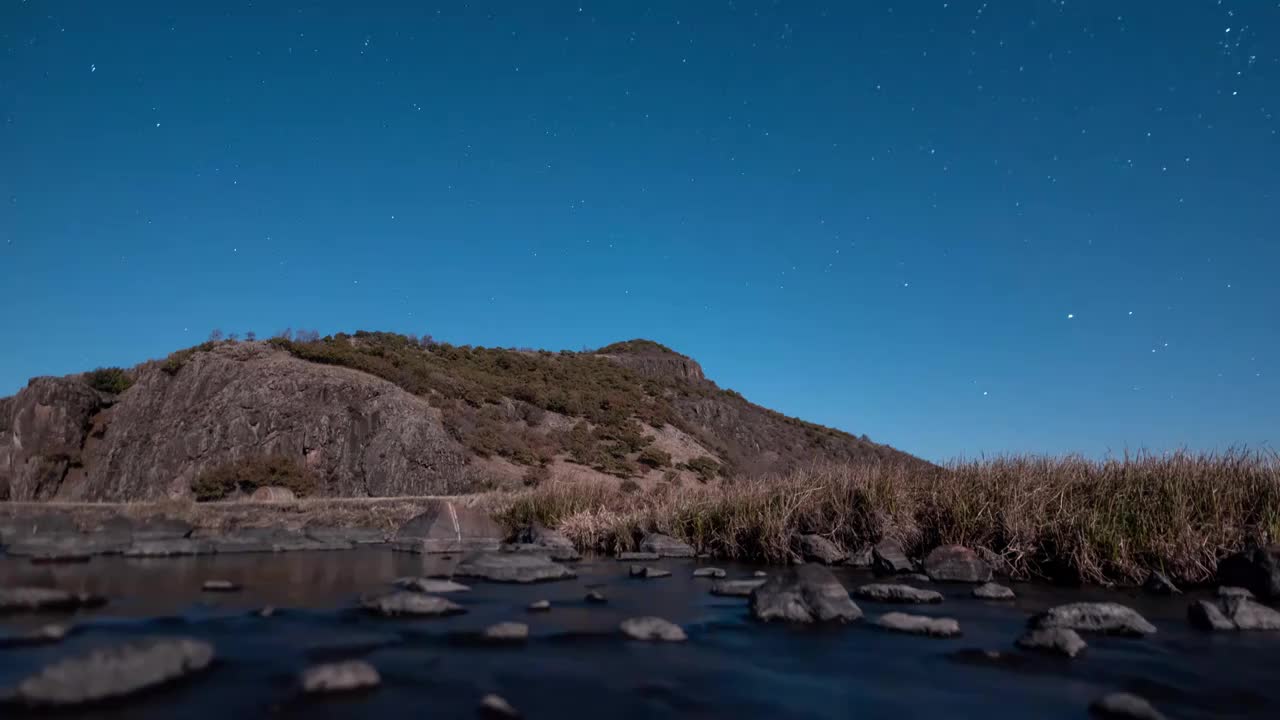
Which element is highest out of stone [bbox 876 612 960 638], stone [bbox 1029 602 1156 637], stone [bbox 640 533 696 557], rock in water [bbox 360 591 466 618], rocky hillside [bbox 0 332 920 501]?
rocky hillside [bbox 0 332 920 501]

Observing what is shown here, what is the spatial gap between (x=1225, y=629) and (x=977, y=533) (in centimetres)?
518

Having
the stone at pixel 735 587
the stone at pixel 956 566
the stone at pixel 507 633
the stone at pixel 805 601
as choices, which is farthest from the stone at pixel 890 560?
the stone at pixel 507 633

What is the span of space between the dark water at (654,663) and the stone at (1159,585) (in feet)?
2.99

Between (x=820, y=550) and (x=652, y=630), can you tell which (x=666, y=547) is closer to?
(x=820, y=550)

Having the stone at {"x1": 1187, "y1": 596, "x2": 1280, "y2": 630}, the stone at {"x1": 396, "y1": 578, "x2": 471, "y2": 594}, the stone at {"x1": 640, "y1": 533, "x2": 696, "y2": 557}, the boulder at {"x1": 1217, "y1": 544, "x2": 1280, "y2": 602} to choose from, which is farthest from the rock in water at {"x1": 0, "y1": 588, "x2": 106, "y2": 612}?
the boulder at {"x1": 1217, "y1": 544, "x2": 1280, "y2": 602}

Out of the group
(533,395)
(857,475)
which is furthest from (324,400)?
(857,475)

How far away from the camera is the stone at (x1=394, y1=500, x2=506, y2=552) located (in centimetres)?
1677

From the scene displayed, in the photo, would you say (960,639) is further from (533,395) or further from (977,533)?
(533,395)

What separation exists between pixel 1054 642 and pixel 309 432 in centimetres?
3292

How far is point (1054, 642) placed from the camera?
681 cm

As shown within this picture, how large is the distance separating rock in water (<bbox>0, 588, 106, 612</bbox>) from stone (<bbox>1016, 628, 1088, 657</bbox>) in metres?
9.64

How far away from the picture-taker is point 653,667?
6.08 metres

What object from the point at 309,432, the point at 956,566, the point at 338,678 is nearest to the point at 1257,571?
the point at 956,566

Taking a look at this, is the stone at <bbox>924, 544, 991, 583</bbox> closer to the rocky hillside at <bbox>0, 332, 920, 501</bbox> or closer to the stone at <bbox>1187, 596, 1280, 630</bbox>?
the stone at <bbox>1187, 596, 1280, 630</bbox>
